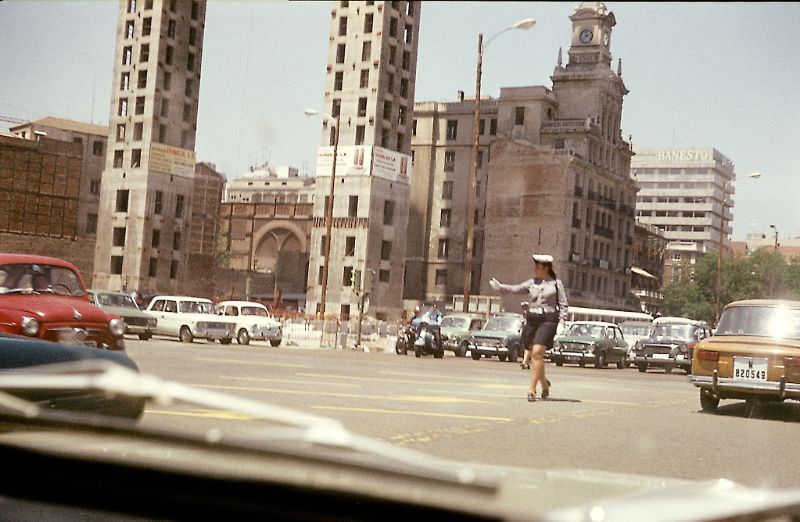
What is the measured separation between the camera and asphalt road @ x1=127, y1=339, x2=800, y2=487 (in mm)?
2756

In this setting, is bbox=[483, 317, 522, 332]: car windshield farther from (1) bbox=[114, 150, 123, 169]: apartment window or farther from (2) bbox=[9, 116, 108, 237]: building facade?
(1) bbox=[114, 150, 123, 169]: apartment window

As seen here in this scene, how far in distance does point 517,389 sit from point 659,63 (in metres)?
9.36

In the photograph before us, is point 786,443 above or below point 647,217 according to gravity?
below

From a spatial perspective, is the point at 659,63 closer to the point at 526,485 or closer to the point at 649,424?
the point at 526,485

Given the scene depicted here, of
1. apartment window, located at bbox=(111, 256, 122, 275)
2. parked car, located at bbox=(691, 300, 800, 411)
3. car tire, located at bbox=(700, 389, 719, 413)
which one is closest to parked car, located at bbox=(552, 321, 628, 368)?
car tire, located at bbox=(700, 389, 719, 413)

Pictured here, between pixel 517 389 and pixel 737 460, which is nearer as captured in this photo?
pixel 737 460

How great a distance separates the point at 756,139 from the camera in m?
2.54

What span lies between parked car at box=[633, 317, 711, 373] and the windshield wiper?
79.6 ft

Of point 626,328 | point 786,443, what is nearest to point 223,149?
point 786,443

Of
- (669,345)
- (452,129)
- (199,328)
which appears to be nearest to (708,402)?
(199,328)

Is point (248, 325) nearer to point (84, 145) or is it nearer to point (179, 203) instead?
point (84, 145)

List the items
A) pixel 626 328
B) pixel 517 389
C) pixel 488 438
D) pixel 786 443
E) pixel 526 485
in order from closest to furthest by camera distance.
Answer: pixel 526 485, pixel 488 438, pixel 786 443, pixel 517 389, pixel 626 328

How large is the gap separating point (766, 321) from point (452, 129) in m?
62.0

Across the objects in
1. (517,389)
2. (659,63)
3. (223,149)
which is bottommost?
(517,389)
